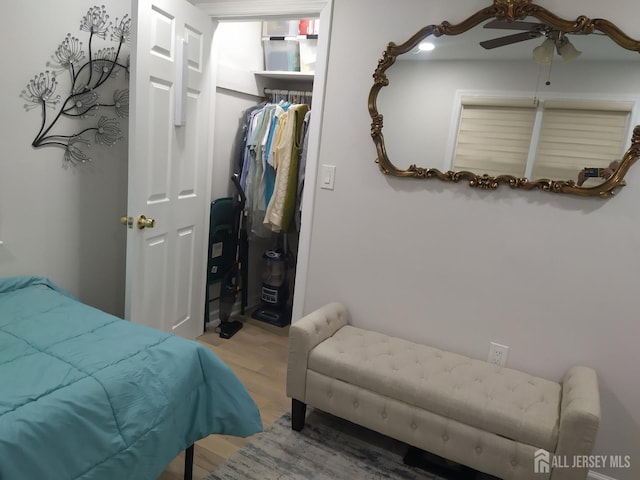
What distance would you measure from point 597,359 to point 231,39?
2.96m

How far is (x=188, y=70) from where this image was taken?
2549 millimetres

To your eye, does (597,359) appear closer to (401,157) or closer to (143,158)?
(401,157)

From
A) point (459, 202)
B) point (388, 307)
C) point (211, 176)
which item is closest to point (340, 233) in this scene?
point (388, 307)

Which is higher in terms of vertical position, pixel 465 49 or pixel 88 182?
pixel 465 49

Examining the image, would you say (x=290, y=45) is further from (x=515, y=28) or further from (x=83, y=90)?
(x=515, y=28)

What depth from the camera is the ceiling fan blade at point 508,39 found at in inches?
75.9

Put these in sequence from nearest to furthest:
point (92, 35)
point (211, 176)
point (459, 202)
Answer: point (459, 202) < point (92, 35) < point (211, 176)

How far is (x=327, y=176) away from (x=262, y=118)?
0.95 meters

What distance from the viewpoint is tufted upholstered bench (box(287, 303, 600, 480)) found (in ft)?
5.41

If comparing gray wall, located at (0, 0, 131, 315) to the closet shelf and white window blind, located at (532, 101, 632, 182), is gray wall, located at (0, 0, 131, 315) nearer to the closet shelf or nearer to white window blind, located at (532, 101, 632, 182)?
the closet shelf

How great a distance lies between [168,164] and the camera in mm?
2500

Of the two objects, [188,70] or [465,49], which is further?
[188,70]

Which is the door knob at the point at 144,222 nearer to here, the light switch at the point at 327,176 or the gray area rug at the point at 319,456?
the light switch at the point at 327,176

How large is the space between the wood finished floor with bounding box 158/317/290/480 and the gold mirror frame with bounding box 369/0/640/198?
1397 millimetres
